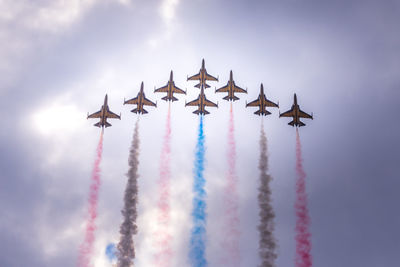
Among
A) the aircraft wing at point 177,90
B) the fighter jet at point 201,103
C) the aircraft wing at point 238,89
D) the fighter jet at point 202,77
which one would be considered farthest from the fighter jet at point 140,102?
the aircraft wing at point 238,89

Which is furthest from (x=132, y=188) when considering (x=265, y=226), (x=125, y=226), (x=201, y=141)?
(x=265, y=226)

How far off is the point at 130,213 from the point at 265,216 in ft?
112

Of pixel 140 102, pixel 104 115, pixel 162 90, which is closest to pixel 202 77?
pixel 162 90

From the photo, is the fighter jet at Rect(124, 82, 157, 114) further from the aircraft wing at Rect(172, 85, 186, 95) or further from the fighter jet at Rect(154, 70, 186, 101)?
the aircraft wing at Rect(172, 85, 186, 95)

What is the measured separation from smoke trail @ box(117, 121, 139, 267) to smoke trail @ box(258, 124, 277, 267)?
31526 millimetres

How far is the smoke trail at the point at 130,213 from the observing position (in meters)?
125

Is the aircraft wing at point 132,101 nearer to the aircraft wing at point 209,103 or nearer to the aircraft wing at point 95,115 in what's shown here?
the aircraft wing at point 95,115

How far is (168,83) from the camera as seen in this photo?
158m

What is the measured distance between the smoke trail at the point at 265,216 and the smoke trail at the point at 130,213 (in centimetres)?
3153

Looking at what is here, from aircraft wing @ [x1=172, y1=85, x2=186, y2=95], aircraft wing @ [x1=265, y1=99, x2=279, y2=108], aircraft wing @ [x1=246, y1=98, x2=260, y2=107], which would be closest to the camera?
aircraft wing @ [x1=246, y1=98, x2=260, y2=107]

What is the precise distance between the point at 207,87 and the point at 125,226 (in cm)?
5336

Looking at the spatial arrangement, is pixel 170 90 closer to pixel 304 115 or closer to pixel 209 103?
pixel 209 103

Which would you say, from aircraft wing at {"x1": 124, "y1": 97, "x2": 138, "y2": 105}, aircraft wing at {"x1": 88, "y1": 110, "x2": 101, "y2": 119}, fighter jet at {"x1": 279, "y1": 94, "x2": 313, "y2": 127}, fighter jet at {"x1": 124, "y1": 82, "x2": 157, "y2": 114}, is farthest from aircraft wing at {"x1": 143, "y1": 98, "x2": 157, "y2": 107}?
fighter jet at {"x1": 279, "y1": 94, "x2": 313, "y2": 127}

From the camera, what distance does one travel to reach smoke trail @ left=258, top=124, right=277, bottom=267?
12256cm
